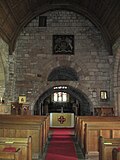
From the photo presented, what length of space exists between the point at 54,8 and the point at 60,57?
280 cm

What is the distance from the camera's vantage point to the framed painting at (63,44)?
15312 millimetres

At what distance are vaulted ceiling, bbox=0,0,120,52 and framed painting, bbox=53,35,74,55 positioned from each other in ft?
5.29

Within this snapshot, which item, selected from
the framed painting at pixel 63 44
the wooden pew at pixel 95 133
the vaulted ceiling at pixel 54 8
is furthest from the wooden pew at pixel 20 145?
the framed painting at pixel 63 44

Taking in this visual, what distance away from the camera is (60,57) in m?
15.3

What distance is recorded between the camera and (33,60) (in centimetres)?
1529

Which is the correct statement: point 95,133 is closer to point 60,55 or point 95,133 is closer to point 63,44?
point 60,55

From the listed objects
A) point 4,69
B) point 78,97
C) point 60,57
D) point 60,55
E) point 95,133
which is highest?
point 60,55

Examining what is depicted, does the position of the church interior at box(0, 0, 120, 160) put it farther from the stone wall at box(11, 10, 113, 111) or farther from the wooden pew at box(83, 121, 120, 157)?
the wooden pew at box(83, 121, 120, 157)

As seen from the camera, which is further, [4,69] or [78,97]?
[78,97]

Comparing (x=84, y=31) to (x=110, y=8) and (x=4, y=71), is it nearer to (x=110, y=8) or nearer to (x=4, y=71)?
(x=110, y=8)

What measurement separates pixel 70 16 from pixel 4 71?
5.16 m

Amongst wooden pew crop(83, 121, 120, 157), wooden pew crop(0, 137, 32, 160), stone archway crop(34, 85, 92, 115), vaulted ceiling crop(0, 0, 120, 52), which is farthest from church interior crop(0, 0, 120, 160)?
wooden pew crop(0, 137, 32, 160)

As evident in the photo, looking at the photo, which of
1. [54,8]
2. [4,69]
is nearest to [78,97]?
[54,8]

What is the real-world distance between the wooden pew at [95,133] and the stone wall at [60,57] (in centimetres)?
830
